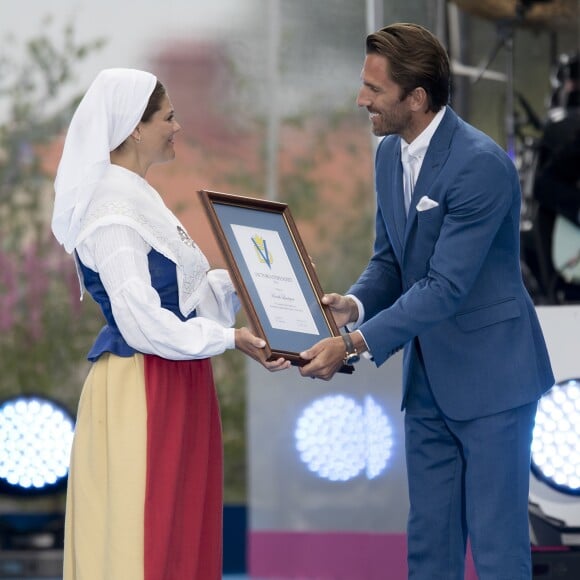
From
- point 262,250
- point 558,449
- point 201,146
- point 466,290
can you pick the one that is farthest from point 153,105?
point 201,146

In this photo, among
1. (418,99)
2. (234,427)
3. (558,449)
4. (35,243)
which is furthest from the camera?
(234,427)

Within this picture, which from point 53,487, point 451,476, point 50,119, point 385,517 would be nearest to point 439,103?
point 451,476

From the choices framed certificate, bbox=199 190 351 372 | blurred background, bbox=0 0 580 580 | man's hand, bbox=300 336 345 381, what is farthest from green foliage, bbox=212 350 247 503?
man's hand, bbox=300 336 345 381

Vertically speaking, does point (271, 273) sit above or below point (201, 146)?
below

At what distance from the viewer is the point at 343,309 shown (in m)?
3.15

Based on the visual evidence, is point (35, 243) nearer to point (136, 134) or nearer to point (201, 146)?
point (201, 146)

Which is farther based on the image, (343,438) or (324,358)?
(343,438)

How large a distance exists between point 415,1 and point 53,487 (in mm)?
1976

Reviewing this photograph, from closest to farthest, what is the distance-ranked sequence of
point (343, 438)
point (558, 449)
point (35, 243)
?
1. point (558, 449)
2. point (343, 438)
3. point (35, 243)

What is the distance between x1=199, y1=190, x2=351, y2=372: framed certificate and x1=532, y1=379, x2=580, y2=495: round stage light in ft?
2.26

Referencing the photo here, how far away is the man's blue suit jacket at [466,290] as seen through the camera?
290cm

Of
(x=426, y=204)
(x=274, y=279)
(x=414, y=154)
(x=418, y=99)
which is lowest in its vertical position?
(x=274, y=279)

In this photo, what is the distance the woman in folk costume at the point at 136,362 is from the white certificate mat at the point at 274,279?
10 cm

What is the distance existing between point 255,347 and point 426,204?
1.65 feet
